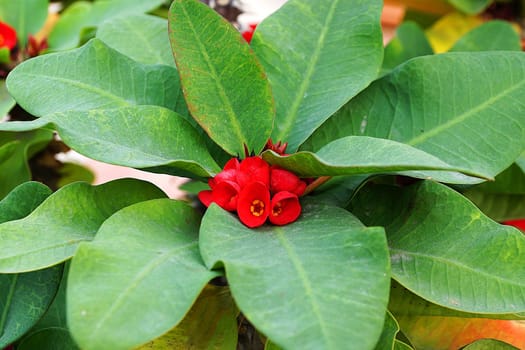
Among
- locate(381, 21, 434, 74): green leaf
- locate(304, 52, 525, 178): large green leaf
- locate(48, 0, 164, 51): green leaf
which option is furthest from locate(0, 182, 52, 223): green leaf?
locate(381, 21, 434, 74): green leaf

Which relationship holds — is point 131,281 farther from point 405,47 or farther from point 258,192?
point 405,47

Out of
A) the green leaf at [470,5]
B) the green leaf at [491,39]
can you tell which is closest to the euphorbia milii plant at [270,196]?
the green leaf at [491,39]

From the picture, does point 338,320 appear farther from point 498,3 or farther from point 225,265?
point 498,3

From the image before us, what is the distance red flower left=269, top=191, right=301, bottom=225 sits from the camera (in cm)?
58

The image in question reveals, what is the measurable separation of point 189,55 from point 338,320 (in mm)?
293

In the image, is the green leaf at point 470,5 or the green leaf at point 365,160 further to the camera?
the green leaf at point 470,5

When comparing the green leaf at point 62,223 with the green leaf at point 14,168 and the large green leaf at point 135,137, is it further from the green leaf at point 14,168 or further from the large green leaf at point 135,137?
the green leaf at point 14,168

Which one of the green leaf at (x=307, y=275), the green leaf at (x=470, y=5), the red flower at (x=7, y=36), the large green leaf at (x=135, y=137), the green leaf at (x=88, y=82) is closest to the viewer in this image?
the green leaf at (x=307, y=275)

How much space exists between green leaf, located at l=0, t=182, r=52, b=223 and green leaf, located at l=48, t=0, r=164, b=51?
403 mm

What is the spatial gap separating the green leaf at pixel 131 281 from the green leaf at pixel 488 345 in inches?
10.9

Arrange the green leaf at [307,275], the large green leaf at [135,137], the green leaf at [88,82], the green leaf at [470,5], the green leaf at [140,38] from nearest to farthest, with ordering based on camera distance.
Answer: the green leaf at [307,275]
the large green leaf at [135,137]
the green leaf at [88,82]
the green leaf at [140,38]
the green leaf at [470,5]

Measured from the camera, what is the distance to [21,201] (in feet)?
2.11

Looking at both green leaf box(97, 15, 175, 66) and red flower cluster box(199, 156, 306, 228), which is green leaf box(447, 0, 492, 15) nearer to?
green leaf box(97, 15, 175, 66)

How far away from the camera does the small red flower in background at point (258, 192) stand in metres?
0.57
